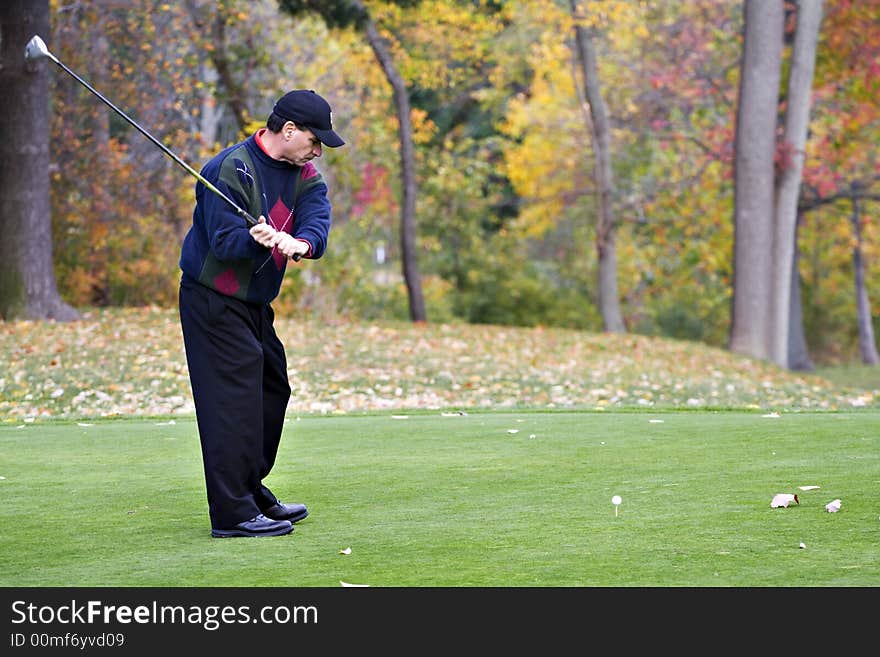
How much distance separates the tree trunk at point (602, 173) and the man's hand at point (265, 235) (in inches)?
843

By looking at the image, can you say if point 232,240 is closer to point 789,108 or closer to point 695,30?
point 789,108

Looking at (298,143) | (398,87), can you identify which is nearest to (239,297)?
(298,143)

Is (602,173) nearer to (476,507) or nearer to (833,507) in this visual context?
(476,507)

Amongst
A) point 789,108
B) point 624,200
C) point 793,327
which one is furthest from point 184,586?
point 624,200

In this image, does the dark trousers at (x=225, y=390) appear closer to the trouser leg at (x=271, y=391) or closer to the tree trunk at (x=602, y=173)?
the trouser leg at (x=271, y=391)

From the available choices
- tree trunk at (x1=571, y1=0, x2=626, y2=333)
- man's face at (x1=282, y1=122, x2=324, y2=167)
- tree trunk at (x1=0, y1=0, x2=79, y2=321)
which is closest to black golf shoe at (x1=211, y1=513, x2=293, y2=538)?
man's face at (x1=282, y1=122, x2=324, y2=167)

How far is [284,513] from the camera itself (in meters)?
6.00

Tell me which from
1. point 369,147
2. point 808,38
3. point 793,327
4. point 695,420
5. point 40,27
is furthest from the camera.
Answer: point 369,147

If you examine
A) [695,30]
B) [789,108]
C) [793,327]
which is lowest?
[793,327]

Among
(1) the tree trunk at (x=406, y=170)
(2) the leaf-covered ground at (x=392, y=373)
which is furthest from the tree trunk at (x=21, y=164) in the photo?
(1) the tree trunk at (x=406, y=170)

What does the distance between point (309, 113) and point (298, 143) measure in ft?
0.47

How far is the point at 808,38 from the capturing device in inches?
926

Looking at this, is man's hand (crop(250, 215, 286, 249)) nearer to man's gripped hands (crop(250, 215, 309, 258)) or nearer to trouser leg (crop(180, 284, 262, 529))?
man's gripped hands (crop(250, 215, 309, 258))
